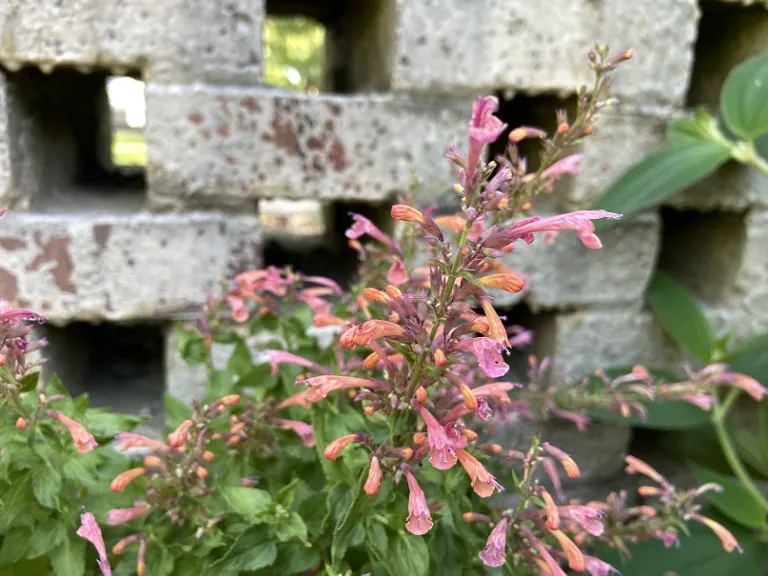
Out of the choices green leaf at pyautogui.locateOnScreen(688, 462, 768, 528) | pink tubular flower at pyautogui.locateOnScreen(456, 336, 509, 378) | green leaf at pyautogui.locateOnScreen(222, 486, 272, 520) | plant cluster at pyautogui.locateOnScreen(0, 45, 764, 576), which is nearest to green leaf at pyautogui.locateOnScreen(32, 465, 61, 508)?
plant cluster at pyautogui.locateOnScreen(0, 45, 764, 576)

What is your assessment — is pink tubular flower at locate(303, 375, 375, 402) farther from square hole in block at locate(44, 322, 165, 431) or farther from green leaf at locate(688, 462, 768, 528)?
green leaf at locate(688, 462, 768, 528)

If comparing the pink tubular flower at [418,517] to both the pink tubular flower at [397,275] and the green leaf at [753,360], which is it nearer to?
the pink tubular flower at [397,275]

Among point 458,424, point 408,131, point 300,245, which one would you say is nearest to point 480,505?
point 458,424

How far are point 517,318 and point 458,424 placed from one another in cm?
86

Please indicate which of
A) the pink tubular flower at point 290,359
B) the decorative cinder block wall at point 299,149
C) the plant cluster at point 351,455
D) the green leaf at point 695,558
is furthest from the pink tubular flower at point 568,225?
the green leaf at point 695,558

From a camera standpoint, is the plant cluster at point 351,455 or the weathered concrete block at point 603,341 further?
the weathered concrete block at point 603,341

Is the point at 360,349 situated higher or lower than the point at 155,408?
higher

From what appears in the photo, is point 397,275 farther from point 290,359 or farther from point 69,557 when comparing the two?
point 69,557

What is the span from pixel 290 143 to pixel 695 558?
1.02 metres

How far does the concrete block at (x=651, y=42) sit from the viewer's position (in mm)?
1151

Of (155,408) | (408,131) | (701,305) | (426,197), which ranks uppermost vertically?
(408,131)

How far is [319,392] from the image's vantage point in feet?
2.07

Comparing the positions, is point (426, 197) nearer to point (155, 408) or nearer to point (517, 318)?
point (517, 318)

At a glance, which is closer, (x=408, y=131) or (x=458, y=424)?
(x=458, y=424)
